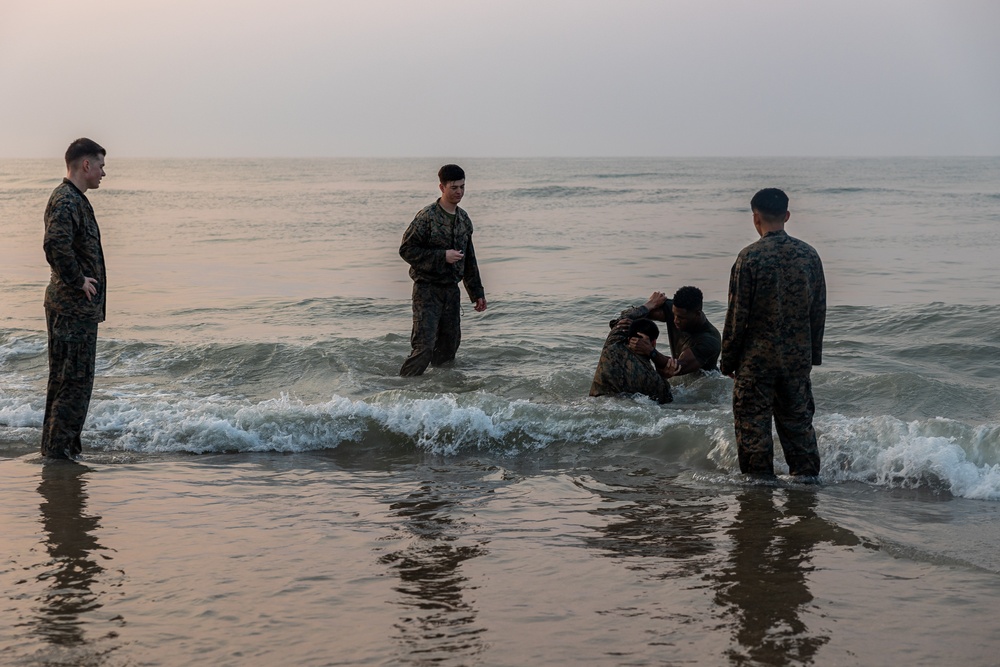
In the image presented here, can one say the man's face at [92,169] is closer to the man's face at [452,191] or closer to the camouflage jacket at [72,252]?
the camouflage jacket at [72,252]

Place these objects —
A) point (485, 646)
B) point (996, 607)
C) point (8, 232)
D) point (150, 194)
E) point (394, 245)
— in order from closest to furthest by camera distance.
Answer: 1. point (485, 646)
2. point (996, 607)
3. point (394, 245)
4. point (8, 232)
5. point (150, 194)

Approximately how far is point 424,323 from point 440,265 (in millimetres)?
559

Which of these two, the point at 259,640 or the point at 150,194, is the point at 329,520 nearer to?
the point at 259,640

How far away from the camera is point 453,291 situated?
325 inches

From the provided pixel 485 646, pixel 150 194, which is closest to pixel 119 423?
pixel 485 646

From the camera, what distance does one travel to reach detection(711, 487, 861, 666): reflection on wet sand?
3.27 m

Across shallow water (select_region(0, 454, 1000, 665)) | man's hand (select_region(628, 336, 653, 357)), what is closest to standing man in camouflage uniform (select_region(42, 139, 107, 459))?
shallow water (select_region(0, 454, 1000, 665))

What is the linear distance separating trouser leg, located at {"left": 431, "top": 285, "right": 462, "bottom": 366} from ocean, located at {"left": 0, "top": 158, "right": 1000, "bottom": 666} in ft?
0.74

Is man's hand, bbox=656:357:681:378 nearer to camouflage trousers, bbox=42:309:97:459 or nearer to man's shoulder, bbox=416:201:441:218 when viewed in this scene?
man's shoulder, bbox=416:201:441:218

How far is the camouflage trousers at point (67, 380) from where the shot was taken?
5809 millimetres

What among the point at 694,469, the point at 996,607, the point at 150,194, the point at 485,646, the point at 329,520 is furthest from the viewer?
the point at 150,194

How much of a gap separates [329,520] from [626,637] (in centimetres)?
192

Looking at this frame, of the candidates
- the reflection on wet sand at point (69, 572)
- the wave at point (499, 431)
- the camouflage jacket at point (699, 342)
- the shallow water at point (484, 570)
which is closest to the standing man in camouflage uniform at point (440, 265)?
the wave at point (499, 431)

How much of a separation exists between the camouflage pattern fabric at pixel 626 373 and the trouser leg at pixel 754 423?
186 centimetres
